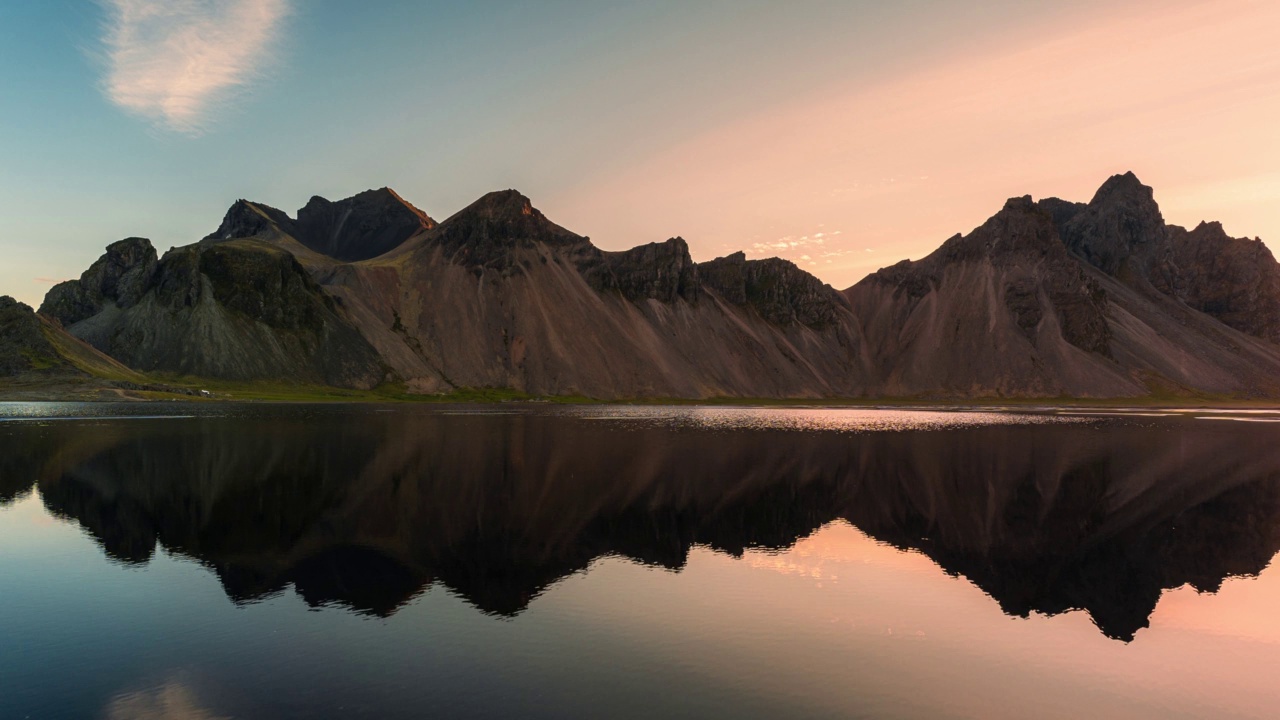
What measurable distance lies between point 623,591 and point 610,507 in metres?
13.9

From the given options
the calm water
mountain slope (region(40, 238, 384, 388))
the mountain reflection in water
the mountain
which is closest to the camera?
the calm water

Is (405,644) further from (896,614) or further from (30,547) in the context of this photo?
(30,547)

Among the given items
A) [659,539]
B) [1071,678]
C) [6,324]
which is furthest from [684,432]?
[6,324]

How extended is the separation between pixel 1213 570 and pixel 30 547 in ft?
149

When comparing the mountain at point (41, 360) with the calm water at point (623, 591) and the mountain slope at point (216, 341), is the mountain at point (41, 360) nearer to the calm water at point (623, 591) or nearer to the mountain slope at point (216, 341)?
the mountain slope at point (216, 341)

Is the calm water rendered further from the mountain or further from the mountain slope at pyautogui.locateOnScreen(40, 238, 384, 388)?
the mountain slope at pyautogui.locateOnScreen(40, 238, 384, 388)

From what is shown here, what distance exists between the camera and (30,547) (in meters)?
27.3

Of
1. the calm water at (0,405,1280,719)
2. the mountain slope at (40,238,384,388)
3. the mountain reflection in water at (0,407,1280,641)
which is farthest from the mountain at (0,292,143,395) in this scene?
the calm water at (0,405,1280,719)

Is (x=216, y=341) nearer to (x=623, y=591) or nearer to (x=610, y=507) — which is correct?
(x=610, y=507)

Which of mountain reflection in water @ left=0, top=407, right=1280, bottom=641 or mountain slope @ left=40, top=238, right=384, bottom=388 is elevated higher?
mountain slope @ left=40, top=238, right=384, bottom=388

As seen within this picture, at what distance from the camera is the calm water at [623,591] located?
15.5 metres

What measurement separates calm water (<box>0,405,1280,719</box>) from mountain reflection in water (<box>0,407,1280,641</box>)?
0.24 m

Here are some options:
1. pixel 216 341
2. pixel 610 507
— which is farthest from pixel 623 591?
pixel 216 341

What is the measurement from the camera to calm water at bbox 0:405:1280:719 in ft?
50.9
